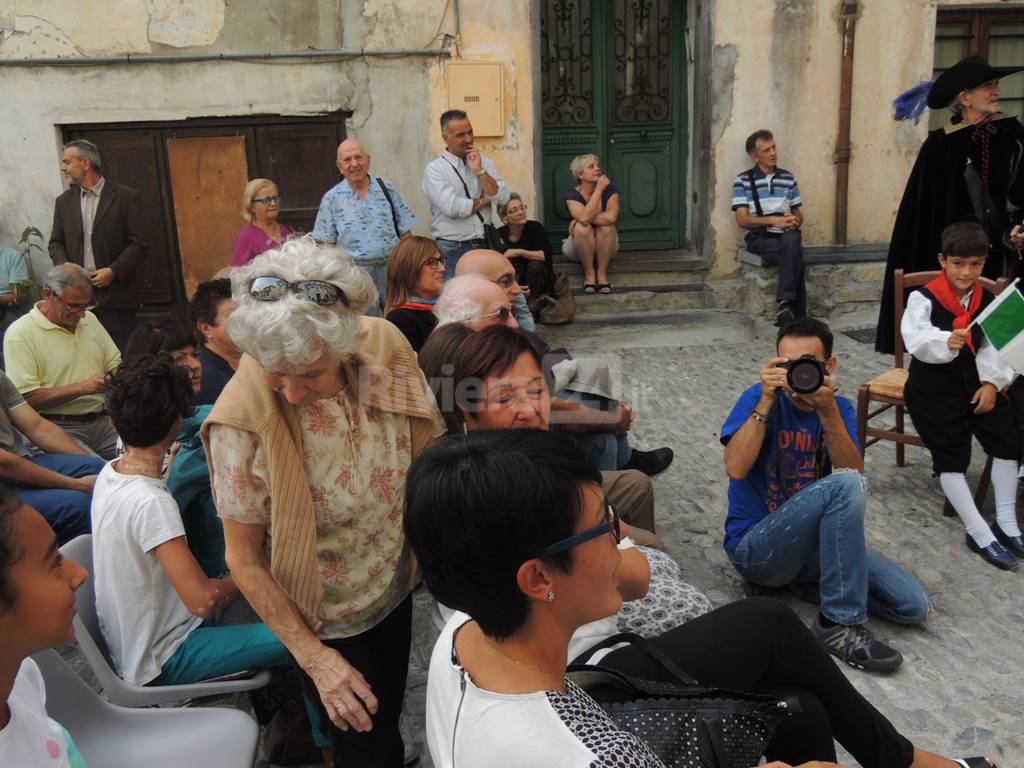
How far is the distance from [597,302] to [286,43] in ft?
12.0

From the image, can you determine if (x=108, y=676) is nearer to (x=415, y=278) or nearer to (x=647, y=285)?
(x=415, y=278)

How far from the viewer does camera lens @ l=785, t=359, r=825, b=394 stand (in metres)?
2.97

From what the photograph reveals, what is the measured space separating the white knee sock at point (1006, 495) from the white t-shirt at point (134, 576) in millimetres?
3355

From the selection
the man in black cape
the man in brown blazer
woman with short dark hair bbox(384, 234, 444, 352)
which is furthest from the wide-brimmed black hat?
the man in brown blazer

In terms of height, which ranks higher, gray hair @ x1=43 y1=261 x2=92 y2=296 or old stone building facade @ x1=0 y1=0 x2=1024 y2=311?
old stone building facade @ x1=0 y1=0 x2=1024 y2=311

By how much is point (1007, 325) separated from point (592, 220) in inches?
184

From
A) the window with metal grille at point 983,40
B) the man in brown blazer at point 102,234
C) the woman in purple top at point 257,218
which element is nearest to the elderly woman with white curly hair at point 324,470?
the woman in purple top at point 257,218

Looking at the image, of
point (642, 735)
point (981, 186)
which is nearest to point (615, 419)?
point (642, 735)

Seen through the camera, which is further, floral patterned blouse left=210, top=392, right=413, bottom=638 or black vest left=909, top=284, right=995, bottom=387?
black vest left=909, top=284, right=995, bottom=387

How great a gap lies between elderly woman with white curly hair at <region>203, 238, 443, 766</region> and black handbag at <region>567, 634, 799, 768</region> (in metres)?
0.57

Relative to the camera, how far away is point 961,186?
5.44 meters

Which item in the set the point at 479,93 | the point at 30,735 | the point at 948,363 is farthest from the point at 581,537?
the point at 479,93

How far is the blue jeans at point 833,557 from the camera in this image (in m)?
2.95

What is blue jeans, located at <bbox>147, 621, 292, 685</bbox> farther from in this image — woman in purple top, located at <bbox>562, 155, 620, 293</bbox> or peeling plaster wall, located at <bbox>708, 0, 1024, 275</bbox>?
peeling plaster wall, located at <bbox>708, 0, 1024, 275</bbox>
